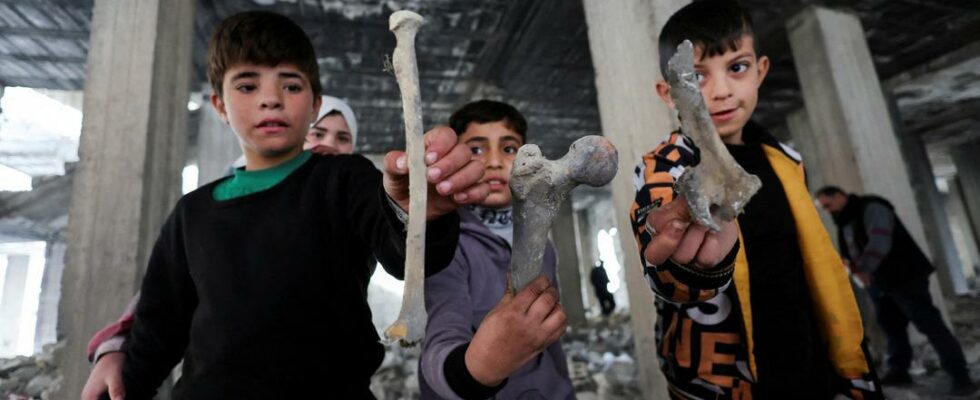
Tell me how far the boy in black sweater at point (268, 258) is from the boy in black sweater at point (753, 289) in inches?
20.5

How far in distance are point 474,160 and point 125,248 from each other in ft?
9.22

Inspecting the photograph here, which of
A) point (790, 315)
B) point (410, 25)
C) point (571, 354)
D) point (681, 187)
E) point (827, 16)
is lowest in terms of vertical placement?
point (571, 354)

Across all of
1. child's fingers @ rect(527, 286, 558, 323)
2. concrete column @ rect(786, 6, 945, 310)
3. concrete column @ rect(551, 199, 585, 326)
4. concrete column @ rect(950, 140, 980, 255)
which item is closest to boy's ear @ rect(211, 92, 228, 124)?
child's fingers @ rect(527, 286, 558, 323)

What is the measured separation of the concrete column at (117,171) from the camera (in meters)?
2.56

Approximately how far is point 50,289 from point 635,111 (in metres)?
14.9

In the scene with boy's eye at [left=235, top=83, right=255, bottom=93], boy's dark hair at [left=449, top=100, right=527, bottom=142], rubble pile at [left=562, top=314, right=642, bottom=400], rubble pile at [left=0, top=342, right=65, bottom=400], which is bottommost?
rubble pile at [left=562, top=314, right=642, bottom=400]

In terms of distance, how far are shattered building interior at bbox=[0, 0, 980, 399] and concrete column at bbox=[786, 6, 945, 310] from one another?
16 mm

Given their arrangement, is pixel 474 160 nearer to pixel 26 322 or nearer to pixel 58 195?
pixel 58 195

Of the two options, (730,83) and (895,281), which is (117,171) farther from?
(895,281)

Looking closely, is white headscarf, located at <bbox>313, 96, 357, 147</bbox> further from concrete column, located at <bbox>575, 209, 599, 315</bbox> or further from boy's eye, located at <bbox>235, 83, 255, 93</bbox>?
concrete column, located at <bbox>575, 209, 599, 315</bbox>

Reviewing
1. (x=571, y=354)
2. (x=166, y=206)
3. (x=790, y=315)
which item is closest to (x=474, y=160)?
(x=790, y=315)

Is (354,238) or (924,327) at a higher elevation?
(354,238)

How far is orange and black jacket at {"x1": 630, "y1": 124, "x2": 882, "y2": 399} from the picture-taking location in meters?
0.95

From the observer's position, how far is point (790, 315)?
98cm
